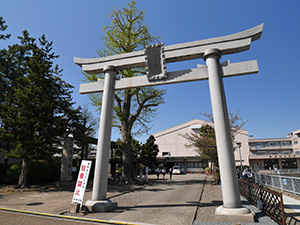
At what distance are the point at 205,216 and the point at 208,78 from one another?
5138 mm

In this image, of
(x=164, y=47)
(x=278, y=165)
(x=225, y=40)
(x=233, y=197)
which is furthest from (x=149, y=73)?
(x=278, y=165)

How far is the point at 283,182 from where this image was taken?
1205cm

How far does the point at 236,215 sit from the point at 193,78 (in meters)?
5.09

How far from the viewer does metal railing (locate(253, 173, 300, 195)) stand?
10.5m

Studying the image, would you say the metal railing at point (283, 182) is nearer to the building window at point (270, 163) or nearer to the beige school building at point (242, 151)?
the beige school building at point (242, 151)

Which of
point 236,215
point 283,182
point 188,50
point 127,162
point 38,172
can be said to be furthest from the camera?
point 127,162

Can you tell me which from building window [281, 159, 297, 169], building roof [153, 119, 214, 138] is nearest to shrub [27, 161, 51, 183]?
building roof [153, 119, 214, 138]

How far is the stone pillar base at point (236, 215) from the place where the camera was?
535 centimetres

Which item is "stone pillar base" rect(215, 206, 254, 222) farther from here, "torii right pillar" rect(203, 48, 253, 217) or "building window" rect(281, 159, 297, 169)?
"building window" rect(281, 159, 297, 169)

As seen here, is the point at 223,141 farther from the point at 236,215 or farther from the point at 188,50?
the point at 188,50

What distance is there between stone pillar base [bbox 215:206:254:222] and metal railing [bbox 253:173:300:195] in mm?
7110

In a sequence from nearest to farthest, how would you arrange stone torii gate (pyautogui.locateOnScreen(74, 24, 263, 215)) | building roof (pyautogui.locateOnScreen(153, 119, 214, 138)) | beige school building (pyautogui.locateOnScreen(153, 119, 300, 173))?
stone torii gate (pyautogui.locateOnScreen(74, 24, 263, 215)) → beige school building (pyautogui.locateOnScreen(153, 119, 300, 173)) → building roof (pyautogui.locateOnScreen(153, 119, 214, 138))

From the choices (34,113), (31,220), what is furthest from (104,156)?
(34,113)

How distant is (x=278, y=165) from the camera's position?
4416cm
